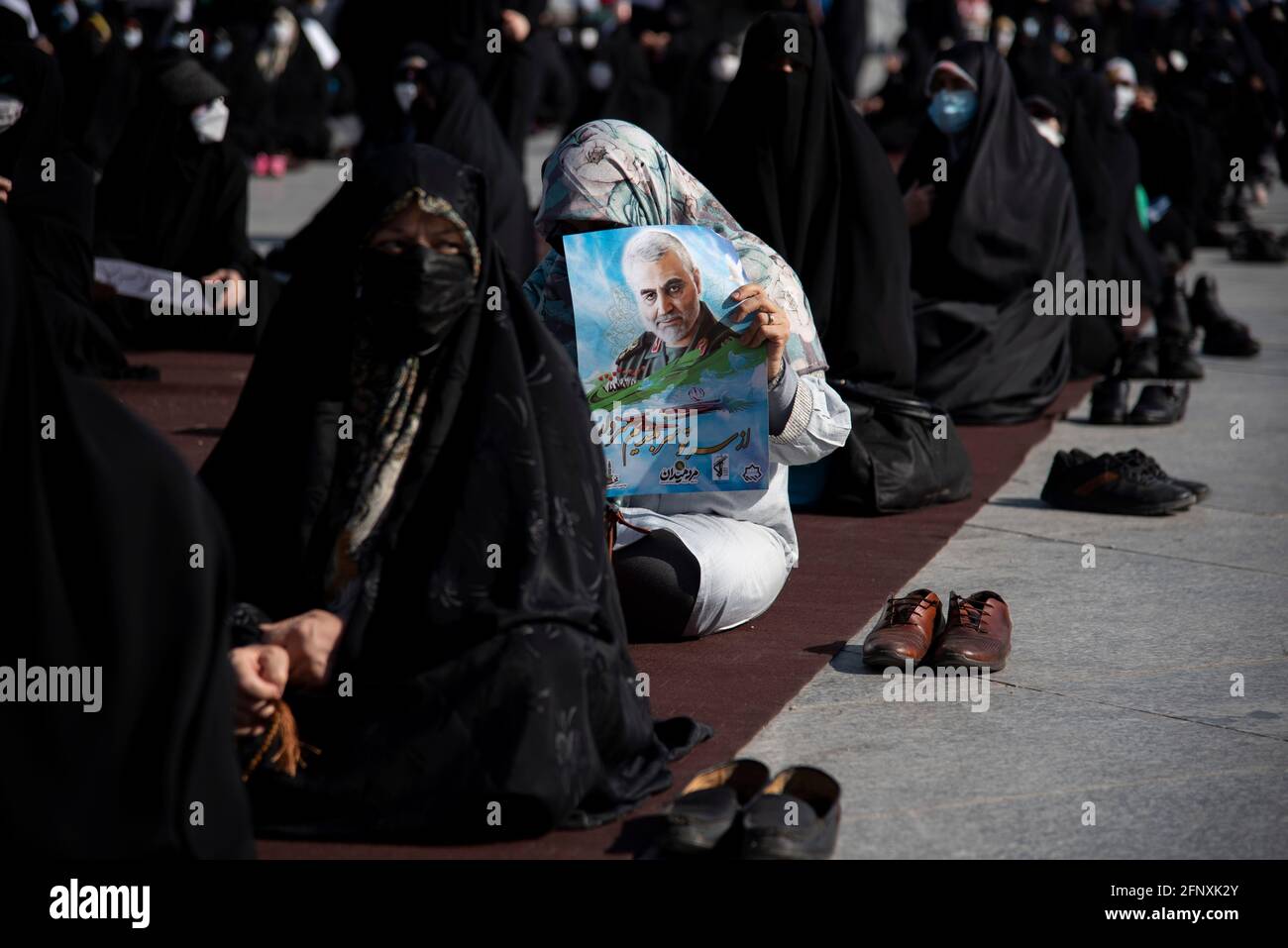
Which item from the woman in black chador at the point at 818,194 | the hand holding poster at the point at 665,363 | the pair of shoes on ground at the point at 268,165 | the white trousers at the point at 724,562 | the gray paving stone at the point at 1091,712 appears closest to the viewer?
the gray paving stone at the point at 1091,712

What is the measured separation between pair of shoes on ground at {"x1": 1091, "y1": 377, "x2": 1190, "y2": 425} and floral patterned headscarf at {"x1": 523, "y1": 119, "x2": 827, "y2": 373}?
9.91 feet

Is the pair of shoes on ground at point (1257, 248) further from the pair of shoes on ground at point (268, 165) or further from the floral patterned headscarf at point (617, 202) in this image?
the pair of shoes on ground at point (268, 165)

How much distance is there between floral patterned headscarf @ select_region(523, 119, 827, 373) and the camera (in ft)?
12.5

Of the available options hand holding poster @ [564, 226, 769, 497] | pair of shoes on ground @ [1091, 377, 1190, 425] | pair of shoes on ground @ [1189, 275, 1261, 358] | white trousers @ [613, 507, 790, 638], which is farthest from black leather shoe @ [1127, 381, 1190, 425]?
hand holding poster @ [564, 226, 769, 497]

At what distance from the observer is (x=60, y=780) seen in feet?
7.42

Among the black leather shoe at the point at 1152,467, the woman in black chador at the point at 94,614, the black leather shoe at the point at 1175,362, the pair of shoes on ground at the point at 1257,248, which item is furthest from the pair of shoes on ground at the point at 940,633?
the pair of shoes on ground at the point at 1257,248

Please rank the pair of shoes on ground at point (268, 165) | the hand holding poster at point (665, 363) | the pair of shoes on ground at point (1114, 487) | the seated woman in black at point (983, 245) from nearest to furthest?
the hand holding poster at point (665, 363) → the pair of shoes on ground at point (1114, 487) → the seated woman in black at point (983, 245) → the pair of shoes on ground at point (268, 165)

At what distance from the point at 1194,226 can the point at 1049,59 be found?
2.81 metres

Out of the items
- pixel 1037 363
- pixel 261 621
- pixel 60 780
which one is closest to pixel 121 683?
pixel 60 780

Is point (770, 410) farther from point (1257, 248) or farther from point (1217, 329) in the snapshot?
point (1257, 248)

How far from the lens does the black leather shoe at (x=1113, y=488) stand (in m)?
5.30

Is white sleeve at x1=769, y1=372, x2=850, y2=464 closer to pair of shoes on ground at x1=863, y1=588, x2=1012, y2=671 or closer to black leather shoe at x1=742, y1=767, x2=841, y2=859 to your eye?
pair of shoes on ground at x1=863, y1=588, x2=1012, y2=671

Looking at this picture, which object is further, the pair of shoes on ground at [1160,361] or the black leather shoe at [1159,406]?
the pair of shoes on ground at [1160,361]
